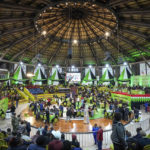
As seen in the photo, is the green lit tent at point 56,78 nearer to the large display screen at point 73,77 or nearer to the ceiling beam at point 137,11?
the large display screen at point 73,77

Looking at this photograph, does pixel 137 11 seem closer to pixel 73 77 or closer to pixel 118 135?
pixel 118 135

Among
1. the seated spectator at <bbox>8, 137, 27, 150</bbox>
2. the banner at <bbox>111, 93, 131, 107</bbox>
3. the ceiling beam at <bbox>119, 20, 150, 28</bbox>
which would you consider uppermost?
the ceiling beam at <bbox>119, 20, 150, 28</bbox>

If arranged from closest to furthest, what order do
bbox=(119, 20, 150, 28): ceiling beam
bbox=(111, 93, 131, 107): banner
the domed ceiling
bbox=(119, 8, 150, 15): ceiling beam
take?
bbox=(119, 8, 150, 15): ceiling beam, the domed ceiling, bbox=(119, 20, 150, 28): ceiling beam, bbox=(111, 93, 131, 107): banner

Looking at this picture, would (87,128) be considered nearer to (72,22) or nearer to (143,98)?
(143,98)

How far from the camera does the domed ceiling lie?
46.0 feet

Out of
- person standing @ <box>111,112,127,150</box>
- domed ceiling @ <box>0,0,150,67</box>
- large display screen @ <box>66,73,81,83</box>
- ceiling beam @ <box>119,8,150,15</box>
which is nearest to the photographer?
person standing @ <box>111,112,127,150</box>

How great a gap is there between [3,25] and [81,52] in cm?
2095

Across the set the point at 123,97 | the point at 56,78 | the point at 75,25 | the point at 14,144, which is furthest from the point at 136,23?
the point at 56,78

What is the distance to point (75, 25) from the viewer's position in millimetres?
22656

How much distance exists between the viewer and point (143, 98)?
17703 mm

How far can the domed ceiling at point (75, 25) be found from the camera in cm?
1402

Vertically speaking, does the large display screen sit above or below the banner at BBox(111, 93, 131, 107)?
above

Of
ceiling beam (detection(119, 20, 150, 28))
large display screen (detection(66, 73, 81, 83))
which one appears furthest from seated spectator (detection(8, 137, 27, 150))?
large display screen (detection(66, 73, 81, 83))

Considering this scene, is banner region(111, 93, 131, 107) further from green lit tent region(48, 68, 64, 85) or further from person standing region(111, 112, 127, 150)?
green lit tent region(48, 68, 64, 85)
